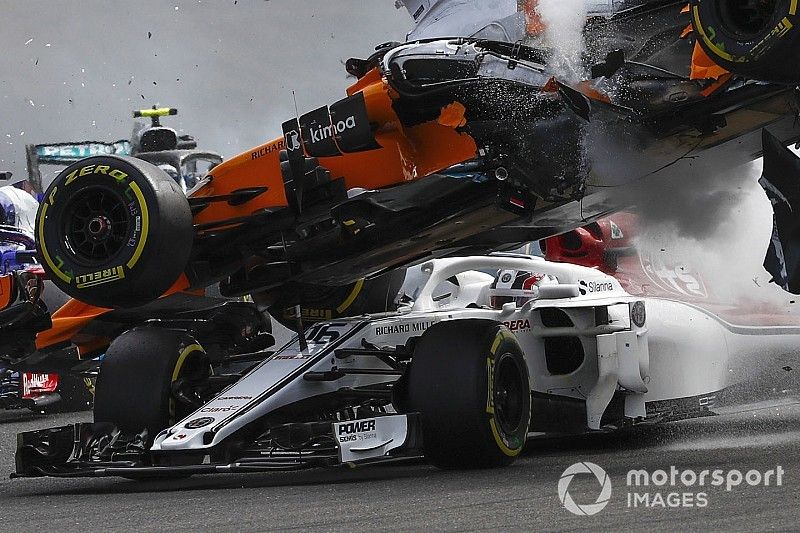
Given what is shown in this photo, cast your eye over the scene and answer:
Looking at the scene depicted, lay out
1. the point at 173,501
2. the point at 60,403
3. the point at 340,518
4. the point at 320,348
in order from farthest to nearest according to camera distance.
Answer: the point at 60,403
the point at 320,348
the point at 173,501
the point at 340,518

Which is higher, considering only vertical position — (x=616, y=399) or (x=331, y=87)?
(x=331, y=87)

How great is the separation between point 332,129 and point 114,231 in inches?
51.8

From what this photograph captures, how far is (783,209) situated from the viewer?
6383 millimetres

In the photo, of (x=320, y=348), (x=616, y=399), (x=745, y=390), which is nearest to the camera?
(x=320, y=348)

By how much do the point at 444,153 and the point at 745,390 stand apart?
3.63 m

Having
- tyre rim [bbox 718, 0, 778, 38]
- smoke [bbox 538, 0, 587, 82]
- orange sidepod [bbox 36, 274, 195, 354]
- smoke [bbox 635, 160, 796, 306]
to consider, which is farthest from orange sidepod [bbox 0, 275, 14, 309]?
tyre rim [bbox 718, 0, 778, 38]

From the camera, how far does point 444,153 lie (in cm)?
719

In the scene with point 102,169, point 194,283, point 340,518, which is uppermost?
point 102,169

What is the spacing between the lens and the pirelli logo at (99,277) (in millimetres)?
6961

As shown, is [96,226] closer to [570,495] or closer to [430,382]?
[430,382]

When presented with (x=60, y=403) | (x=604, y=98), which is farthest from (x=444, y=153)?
(x=60, y=403)

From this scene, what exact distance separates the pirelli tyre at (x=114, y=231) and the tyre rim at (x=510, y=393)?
72.8 inches

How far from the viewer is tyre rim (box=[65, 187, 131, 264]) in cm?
707

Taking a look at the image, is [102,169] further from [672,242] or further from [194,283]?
[672,242]
